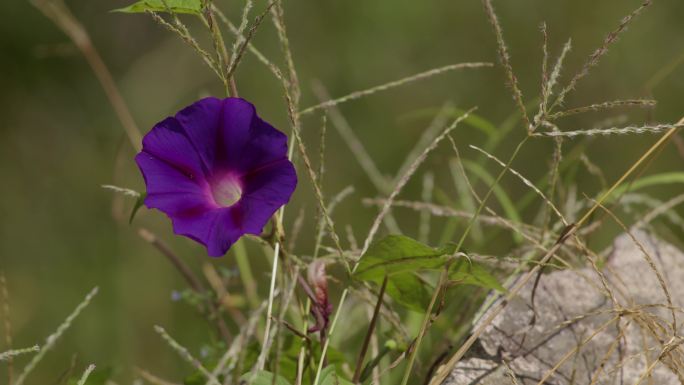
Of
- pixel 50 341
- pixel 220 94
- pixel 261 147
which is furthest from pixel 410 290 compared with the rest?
pixel 220 94

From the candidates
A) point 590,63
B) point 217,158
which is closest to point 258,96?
point 217,158

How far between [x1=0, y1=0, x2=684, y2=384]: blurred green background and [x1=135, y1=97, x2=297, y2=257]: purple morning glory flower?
1234 mm

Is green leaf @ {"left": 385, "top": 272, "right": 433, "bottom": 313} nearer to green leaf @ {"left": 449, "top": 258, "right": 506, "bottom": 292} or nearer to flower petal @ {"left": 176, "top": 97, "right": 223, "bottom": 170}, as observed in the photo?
green leaf @ {"left": 449, "top": 258, "right": 506, "bottom": 292}

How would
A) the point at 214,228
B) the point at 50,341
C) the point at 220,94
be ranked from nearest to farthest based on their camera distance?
the point at 50,341 < the point at 214,228 < the point at 220,94

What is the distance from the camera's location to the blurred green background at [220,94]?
2242 millimetres

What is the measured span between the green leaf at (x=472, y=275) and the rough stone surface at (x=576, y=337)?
75mm

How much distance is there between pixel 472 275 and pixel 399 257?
75mm

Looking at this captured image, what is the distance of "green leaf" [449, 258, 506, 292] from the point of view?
2.86ft

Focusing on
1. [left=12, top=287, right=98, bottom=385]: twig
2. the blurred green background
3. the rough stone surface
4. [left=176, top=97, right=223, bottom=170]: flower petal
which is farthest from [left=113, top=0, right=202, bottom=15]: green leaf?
the blurred green background

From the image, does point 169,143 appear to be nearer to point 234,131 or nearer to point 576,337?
point 234,131

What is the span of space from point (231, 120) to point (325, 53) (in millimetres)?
1659

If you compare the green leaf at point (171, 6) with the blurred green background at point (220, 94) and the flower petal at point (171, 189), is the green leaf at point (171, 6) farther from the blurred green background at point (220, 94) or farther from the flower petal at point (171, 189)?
the blurred green background at point (220, 94)

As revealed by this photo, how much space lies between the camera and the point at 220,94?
2.42 metres

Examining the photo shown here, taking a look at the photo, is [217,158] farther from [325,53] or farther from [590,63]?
[325,53]
